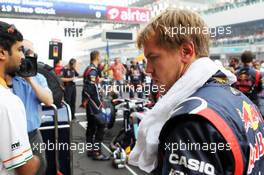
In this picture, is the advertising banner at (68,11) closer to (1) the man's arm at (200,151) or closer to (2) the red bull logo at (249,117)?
(2) the red bull logo at (249,117)

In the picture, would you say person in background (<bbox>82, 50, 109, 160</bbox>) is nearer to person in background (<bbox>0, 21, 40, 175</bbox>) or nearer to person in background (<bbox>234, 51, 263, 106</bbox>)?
person in background (<bbox>234, 51, 263, 106</bbox>)

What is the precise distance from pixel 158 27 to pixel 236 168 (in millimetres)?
451

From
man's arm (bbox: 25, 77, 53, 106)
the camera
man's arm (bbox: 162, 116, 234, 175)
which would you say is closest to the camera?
man's arm (bbox: 162, 116, 234, 175)

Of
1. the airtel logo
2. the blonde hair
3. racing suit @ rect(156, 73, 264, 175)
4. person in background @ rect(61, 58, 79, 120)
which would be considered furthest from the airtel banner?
racing suit @ rect(156, 73, 264, 175)

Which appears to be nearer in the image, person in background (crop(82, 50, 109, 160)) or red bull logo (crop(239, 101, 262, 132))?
red bull logo (crop(239, 101, 262, 132))

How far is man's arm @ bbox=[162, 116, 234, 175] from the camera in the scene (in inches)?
26.1

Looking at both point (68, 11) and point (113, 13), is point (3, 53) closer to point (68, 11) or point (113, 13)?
point (68, 11)

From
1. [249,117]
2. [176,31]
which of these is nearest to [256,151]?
[249,117]

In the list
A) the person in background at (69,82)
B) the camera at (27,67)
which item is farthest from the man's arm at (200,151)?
the person in background at (69,82)

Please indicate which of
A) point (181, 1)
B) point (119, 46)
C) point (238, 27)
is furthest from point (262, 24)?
point (119, 46)

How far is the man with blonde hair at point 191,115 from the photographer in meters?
0.67

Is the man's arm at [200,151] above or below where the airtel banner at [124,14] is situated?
below

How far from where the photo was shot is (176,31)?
854 millimetres

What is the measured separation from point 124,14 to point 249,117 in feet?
53.6
